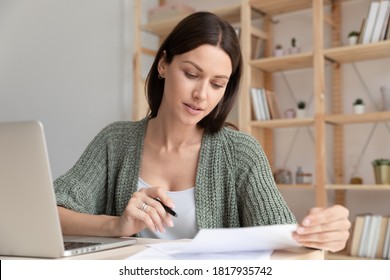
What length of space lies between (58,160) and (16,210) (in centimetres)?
355

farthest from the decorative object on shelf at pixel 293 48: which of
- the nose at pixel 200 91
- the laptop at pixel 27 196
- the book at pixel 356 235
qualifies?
the laptop at pixel 27 196

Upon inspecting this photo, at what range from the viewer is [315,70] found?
2887 mm

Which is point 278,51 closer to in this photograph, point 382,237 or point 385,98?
point 385,98

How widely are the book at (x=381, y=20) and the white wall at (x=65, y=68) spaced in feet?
6.09

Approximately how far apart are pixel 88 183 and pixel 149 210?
19.7 inches

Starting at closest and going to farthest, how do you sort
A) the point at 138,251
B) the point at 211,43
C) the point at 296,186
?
the point at 138,251
the point at 211,43
the point at 296,186

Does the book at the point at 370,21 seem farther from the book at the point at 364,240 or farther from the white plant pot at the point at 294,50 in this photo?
the book at the point at 364,240

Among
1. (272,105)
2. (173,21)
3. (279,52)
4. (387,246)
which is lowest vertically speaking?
(387,246)

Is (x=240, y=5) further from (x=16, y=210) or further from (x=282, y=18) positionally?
(x=16, y=210)

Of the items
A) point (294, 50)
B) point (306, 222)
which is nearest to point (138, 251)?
point (306, 222)

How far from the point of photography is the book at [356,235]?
8.73ft

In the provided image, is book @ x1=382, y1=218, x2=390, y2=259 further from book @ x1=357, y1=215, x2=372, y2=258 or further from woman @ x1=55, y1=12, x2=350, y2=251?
woman @ x1=55, y1=12, x2=350, y2=251

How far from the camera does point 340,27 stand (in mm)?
3141

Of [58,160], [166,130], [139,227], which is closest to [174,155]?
[166,130]
